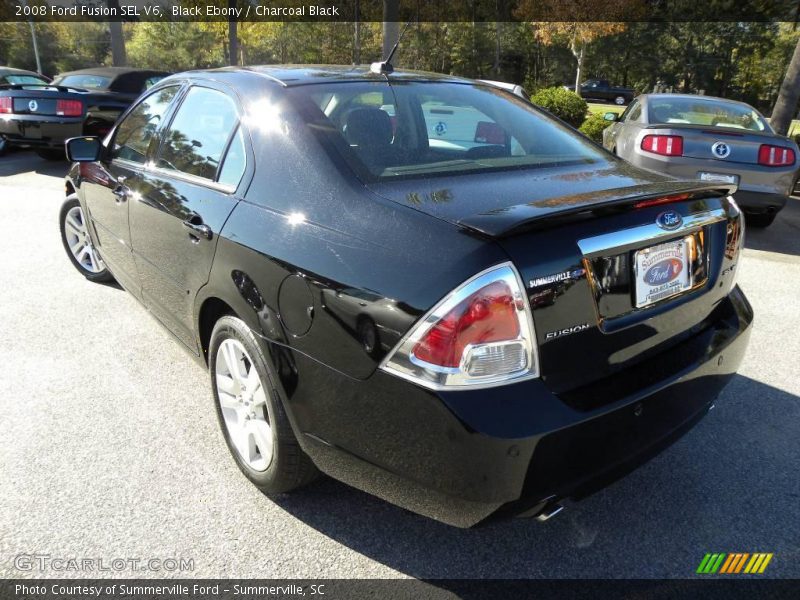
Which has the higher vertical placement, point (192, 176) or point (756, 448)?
point (192, 176)

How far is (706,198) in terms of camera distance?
224 cm

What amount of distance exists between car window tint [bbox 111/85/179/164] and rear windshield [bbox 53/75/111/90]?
25.5 feet

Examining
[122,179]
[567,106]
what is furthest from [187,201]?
[567,106]

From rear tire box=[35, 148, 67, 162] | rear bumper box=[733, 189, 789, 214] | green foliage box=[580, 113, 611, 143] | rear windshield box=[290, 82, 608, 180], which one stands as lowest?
rear tire box=[35, 148, 67, 162]

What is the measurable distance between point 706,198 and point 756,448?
52.5 inches

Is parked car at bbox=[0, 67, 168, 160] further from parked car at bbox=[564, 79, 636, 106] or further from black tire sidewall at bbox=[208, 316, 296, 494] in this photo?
parked car at bbox=[564, 79, 636, 106]

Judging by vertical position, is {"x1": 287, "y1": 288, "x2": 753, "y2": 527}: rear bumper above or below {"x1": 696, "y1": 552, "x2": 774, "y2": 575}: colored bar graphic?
above

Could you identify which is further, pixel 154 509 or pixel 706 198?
pixel 154 509

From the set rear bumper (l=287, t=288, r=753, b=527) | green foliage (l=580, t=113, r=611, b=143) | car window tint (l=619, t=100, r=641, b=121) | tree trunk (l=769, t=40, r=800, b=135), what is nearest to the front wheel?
rear bumper (l=287, t=288, r=753, b=527)

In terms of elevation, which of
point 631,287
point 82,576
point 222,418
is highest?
point 631,287

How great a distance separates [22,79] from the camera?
42.1 ft

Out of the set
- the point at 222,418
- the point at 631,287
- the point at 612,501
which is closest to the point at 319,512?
the point at 222,418

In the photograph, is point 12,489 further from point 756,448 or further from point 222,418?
point 756,448

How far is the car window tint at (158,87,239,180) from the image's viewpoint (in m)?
2.70
